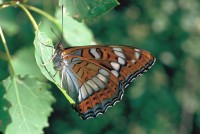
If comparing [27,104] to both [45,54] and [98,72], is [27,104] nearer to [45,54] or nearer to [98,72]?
[45,54]

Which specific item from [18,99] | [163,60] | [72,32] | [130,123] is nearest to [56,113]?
[130,123]

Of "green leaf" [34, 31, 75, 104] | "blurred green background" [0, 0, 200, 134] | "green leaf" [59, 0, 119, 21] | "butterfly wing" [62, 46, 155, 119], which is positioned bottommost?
"blurred green background" [0, 0, 200, 134]

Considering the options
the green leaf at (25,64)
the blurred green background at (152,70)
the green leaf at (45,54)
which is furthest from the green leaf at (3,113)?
the blurred green background at (152,70)

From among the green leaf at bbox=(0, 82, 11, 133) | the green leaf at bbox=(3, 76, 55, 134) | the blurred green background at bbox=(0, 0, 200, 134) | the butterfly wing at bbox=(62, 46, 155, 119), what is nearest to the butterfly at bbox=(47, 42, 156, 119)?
the butterfly wing at bbox=(62, 46, 155, 119)

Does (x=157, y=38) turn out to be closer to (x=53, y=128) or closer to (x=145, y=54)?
(x=53, y=128)

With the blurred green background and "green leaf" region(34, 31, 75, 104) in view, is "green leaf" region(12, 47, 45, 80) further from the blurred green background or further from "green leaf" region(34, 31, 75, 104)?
the blurred green background
